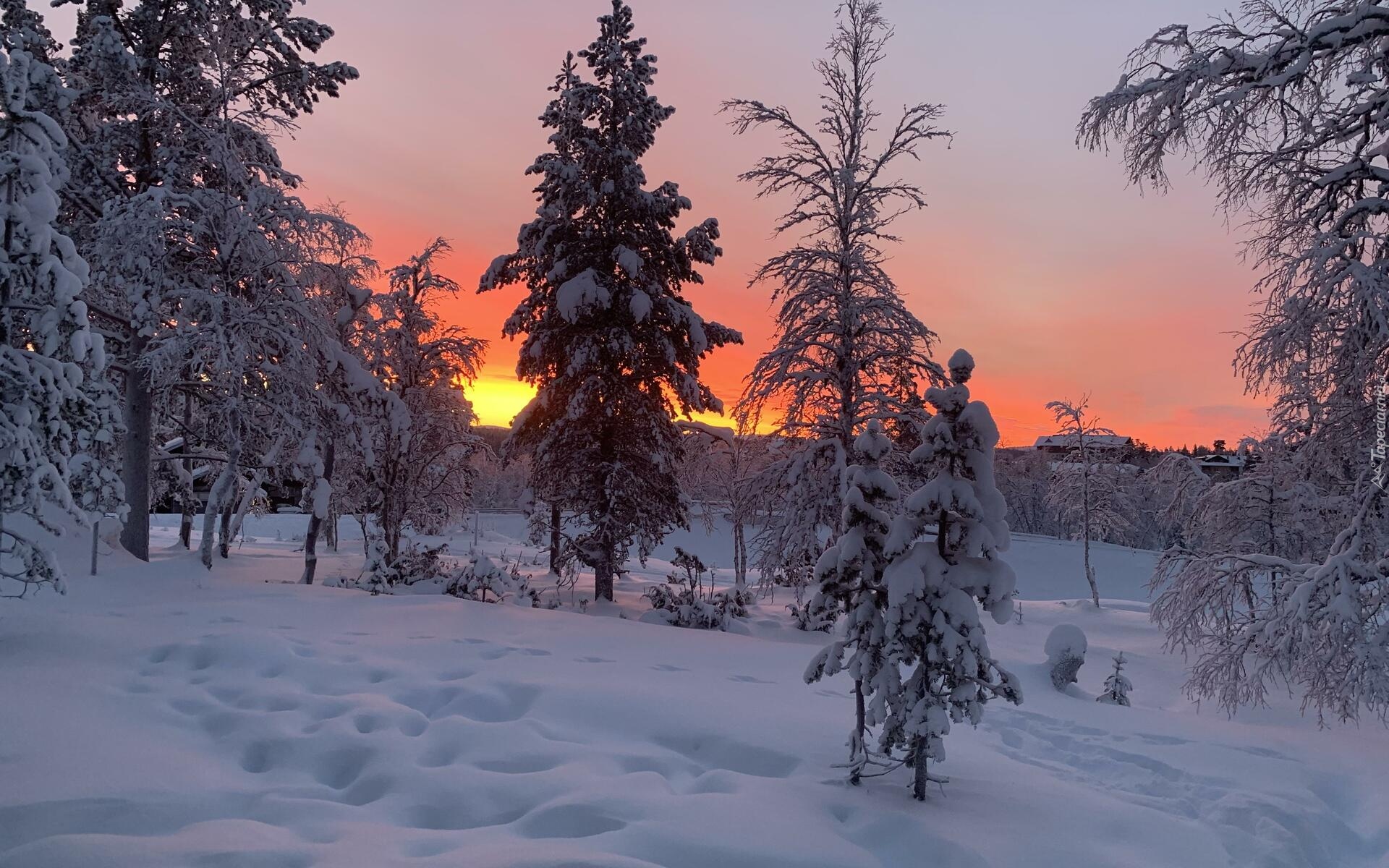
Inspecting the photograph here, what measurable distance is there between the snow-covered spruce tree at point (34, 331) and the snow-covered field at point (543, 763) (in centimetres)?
137

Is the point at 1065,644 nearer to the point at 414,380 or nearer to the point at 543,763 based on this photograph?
the point at 543,763

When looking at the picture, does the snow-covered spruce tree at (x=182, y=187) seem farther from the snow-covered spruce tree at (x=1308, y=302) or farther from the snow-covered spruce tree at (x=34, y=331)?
the snow-covered spruce tree at (x=1308, y=302)

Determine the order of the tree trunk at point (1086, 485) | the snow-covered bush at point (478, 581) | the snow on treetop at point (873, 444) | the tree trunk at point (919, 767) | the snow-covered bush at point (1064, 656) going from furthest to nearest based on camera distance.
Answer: the tree trunk at point (1086, 485)
the snow-covered bush at point (478, 581)
the snow-covered bush at point (1064, 656)
the snow on treetop at point (873, 444)
the tree trunk at point (919, 767)

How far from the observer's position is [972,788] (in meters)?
5.49

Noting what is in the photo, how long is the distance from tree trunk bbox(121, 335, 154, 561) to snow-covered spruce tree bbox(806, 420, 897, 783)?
1455 centimetres

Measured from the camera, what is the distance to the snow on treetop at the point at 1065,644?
1273 centimetres

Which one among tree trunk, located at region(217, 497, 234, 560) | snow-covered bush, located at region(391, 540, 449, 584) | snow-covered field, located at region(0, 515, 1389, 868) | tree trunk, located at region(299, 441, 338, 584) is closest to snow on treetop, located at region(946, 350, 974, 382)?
snow-covered field, located at region(0, 515, 1389, 868)

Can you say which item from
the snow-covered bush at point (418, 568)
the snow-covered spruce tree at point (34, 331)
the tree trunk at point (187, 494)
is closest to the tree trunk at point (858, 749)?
the snow-covered spruce tree at point (34, 331)

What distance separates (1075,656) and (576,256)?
11.9 metres

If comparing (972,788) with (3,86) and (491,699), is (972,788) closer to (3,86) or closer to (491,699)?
(491,699)

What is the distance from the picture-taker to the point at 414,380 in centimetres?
2238

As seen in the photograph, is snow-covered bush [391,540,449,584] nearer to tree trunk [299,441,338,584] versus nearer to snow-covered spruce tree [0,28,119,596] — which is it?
tree trunk [299,441,338,584]

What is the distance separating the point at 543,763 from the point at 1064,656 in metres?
10.4

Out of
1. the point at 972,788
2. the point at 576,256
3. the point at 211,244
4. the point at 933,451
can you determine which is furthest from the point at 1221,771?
the point at 211,244
